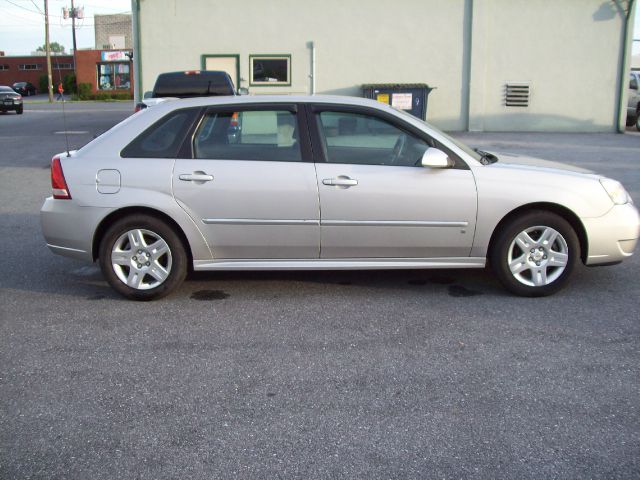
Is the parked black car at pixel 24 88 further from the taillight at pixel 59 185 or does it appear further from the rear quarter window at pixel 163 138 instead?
the rear quarter window at pixel 163 138

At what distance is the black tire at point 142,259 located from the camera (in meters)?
5.74

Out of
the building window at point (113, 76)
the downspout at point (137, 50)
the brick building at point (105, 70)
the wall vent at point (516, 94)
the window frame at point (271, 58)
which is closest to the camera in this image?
the downspout at point (137, 50)

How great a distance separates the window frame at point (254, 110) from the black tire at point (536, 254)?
166 cm

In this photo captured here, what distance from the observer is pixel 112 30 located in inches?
2817

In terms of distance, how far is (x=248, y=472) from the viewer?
326 centimetres

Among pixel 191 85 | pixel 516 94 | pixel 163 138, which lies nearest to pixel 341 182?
pixel 163 138

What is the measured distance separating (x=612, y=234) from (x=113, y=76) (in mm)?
65845

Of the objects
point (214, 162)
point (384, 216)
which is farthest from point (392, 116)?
point (214, 162)

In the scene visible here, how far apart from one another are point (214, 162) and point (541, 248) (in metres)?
2.63

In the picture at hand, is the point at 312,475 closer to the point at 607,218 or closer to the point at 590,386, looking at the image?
the point at 590,386

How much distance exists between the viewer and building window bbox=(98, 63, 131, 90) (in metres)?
66.2

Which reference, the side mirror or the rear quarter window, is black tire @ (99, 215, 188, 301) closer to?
the rear quarter window

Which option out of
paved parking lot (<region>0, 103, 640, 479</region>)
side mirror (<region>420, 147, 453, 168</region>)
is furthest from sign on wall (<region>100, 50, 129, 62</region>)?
side mirror (<region>420, 147, 453, 168</region>)

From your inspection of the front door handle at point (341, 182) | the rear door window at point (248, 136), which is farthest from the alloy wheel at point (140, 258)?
the front door handle at point (341, 182)
